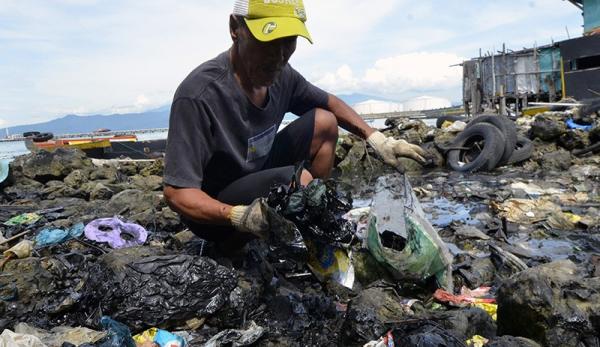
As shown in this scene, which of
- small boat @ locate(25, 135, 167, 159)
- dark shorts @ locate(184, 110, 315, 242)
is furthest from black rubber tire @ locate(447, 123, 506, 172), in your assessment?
small boat @ locate(25, 135, 167, 159)

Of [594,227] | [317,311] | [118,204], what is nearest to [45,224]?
[118,204]

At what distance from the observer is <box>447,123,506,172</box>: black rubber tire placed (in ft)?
28.7

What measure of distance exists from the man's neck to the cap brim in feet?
1.12

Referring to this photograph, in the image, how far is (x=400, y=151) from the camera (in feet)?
10.3

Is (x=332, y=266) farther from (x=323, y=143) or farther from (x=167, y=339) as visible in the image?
(x=167, y=339)

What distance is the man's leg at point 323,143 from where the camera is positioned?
3.14m

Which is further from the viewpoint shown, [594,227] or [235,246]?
[594,227]

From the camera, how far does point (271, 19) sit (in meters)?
2.18

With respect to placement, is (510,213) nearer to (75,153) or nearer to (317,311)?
(317,311)

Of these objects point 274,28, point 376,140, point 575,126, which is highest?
point 274,28

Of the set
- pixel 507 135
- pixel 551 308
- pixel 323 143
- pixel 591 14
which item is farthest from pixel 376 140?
pixel 591 14

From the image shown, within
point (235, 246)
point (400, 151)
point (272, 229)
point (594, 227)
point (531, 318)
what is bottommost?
point (594, 227)

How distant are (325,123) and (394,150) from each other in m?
0.52

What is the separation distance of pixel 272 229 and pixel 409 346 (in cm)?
78
